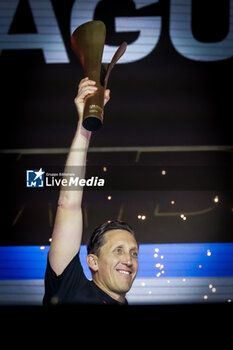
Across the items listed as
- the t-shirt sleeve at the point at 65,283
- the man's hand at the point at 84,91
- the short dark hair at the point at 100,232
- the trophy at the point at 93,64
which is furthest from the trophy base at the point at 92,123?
the t-shirt sleeve at the point at 65,283

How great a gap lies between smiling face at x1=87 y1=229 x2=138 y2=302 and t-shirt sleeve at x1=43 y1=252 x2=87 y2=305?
6 centimetres

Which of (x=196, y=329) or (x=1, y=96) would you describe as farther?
(x=1, y=96)

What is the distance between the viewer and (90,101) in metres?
1.88

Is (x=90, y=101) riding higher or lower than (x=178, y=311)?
higher

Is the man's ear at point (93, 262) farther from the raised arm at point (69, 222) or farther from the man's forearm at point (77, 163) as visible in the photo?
the man's forearm at point (77, 163)

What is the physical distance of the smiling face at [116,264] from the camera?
1824 mm

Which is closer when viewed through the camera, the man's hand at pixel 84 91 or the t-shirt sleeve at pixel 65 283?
the t-shirt sleeve at pixel 65 283

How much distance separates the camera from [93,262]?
1862 millimetres

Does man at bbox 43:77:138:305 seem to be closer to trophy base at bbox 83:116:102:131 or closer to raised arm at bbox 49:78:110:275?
raised arm at bbox 49:78:110:275

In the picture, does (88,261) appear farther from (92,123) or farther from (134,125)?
(134,125)

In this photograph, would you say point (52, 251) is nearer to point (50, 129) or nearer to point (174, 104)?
point (50, 129)

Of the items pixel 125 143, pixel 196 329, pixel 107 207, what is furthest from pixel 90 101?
pixel 196 329

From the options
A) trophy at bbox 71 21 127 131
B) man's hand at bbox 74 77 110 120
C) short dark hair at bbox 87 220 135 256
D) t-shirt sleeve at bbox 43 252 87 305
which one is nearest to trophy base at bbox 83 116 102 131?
trophy at bbox 71 21 127 131

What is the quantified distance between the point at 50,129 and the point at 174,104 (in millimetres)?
611
